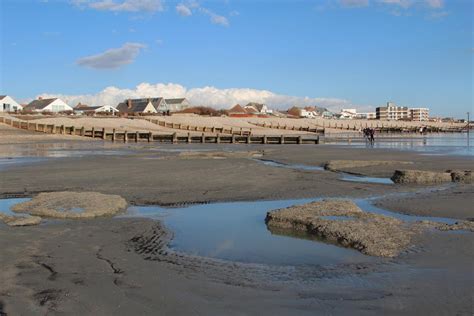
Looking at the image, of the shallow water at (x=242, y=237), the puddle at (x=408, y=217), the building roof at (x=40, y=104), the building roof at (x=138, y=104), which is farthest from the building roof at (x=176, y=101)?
the puddle at (x=408, y=217)

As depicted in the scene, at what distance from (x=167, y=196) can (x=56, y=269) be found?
6.70 m

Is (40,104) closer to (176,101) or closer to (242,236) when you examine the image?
(176,101)

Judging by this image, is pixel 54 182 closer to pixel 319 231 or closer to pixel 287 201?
pixel 287 201

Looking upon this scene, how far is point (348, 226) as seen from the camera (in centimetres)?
855

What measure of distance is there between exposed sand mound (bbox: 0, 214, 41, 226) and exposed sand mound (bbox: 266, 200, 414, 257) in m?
4.44

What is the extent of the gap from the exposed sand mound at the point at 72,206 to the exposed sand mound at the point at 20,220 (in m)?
0.45

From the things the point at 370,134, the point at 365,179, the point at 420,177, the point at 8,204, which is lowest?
the point at 8,204


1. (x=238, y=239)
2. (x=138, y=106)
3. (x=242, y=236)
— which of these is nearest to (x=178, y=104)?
(x=138, y=106)

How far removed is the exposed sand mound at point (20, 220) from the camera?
9.12 meters

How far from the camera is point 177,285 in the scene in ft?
19.2

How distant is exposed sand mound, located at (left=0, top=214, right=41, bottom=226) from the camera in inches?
359

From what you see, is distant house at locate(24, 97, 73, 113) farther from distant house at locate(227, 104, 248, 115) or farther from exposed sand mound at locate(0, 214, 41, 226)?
exposed sand mound at locate(0, 214, 41, 226)

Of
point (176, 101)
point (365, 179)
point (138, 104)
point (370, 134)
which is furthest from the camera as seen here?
point (176, 101)

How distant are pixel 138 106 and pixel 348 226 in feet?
404
